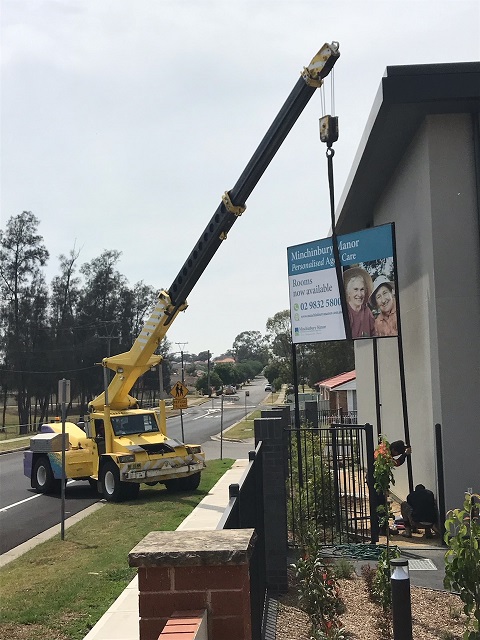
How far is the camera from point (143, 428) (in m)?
17.7

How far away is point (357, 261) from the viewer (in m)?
12.5

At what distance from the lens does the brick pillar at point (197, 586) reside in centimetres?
290

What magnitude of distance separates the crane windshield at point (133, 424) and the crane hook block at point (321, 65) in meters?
9.15

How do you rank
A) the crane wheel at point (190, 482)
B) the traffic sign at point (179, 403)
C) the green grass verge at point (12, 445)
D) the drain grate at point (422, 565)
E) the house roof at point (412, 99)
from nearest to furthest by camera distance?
the drain grate at point (422, 565), the house roof at point (412, 99), the crane wheel at point (190, 482), the traffic sign at point (179, 403), the green grass verge at point (12, 445)

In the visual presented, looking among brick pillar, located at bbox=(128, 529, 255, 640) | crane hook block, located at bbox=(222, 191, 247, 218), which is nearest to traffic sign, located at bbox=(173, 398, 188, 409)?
crane hook block, located at bbox=(222, 191, 247, 218)

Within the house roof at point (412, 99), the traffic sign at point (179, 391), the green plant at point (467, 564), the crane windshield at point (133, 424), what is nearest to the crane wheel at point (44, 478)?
the crane windshield at point (133, 424)

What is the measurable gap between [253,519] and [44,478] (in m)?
14.1

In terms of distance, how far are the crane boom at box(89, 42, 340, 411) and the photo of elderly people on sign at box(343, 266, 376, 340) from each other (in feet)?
10.8

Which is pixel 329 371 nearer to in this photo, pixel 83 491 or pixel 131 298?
pixel 131 298

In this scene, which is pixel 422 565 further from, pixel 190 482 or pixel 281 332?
pixel 281 332

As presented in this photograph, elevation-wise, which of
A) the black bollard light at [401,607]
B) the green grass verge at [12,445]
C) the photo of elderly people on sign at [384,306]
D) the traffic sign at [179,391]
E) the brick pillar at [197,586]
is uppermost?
the photo of elderly people on sign at [384,306]

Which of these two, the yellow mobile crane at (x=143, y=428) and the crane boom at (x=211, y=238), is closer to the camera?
the crane boom at (x=211, y=238)

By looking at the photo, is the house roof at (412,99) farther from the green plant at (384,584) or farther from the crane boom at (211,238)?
the green plant at (384,584)

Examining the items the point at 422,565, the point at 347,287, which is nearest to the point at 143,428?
the point at 347,287
